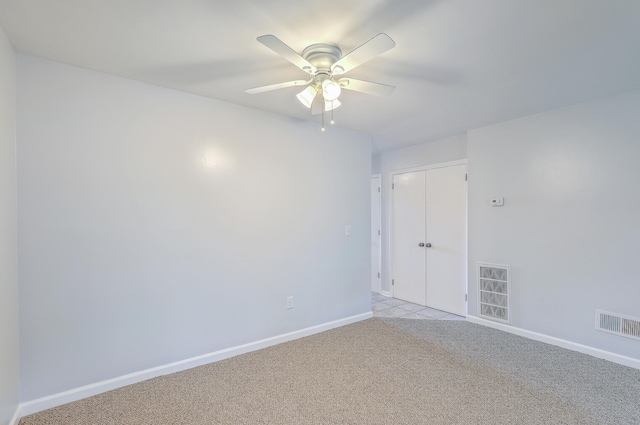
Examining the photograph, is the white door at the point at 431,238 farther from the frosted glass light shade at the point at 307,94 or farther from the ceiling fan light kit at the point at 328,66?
the frosted glass light shade at the point at 307,94

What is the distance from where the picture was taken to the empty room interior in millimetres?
1707

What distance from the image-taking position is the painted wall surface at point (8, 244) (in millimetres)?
1658

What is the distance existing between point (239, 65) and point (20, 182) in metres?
1.65

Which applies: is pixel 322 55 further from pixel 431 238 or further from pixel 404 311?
pixel 404 311

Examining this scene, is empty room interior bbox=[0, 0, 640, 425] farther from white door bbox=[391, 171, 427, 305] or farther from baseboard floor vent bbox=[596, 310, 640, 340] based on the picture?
white door bbox=[391, 171, 427, 305]

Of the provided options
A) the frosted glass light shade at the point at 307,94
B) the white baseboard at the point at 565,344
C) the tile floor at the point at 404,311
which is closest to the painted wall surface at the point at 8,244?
the frosted glass light shade at the point at 307,94

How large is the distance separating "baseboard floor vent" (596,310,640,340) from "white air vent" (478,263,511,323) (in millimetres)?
761

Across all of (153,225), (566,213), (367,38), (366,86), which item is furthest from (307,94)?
(566,213)

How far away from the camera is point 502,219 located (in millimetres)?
3338

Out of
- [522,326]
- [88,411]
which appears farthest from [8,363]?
[522,326]

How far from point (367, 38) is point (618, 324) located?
321 cm

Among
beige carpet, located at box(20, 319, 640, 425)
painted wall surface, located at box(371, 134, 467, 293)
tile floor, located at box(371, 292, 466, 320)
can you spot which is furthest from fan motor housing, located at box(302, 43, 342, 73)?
tile floor, located at box(371, 292, 466, 320)

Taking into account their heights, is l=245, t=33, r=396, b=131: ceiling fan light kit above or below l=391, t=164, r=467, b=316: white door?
above

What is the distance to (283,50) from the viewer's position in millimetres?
1528
